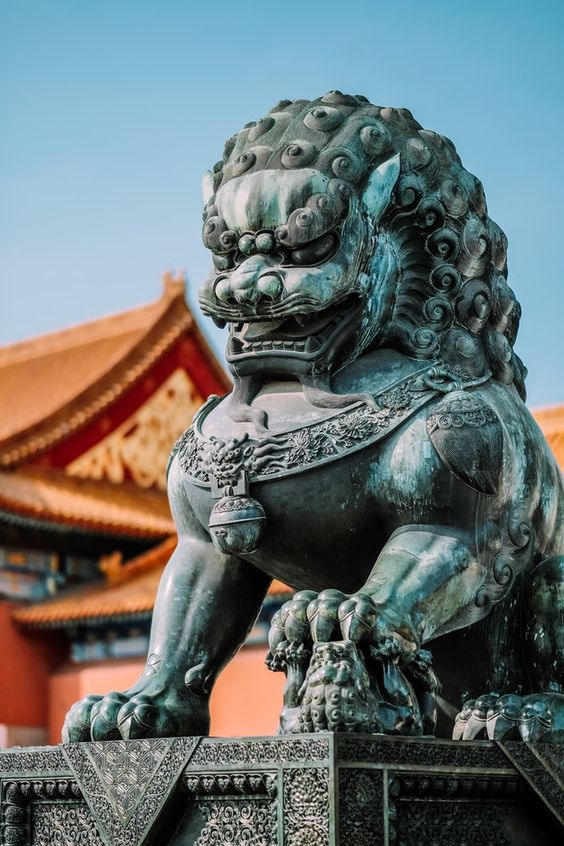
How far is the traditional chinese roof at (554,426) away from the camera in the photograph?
13913 mm

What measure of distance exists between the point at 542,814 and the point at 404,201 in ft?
4.19

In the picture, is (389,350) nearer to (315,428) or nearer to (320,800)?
(315,428)

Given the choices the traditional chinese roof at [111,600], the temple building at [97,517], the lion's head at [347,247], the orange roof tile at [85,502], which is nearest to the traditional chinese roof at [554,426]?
the temple building at [97,517]

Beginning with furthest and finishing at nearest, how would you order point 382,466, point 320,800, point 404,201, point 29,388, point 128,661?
point 29,388 → point 128,661 → point 404,201 → point 382,466 → point 320,800

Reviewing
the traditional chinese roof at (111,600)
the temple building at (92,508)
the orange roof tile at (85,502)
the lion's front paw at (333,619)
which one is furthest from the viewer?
the orange roof tile at (85,502)

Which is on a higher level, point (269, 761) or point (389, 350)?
point (389, 350)

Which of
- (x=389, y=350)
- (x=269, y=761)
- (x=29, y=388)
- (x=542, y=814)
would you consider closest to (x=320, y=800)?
(x=269, y=761)

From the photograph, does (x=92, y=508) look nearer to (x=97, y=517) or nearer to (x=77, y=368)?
(x=97, y=517)

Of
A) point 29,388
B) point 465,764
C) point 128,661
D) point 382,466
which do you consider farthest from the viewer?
point 29,388

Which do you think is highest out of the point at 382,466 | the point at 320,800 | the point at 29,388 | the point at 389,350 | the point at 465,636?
the point at 29,388

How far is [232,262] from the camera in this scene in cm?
313

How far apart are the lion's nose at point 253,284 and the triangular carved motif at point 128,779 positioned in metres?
0.88

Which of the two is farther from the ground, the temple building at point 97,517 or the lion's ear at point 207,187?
the temple building at point 97,517

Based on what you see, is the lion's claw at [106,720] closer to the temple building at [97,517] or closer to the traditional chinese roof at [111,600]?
the temple building at [97,517]
